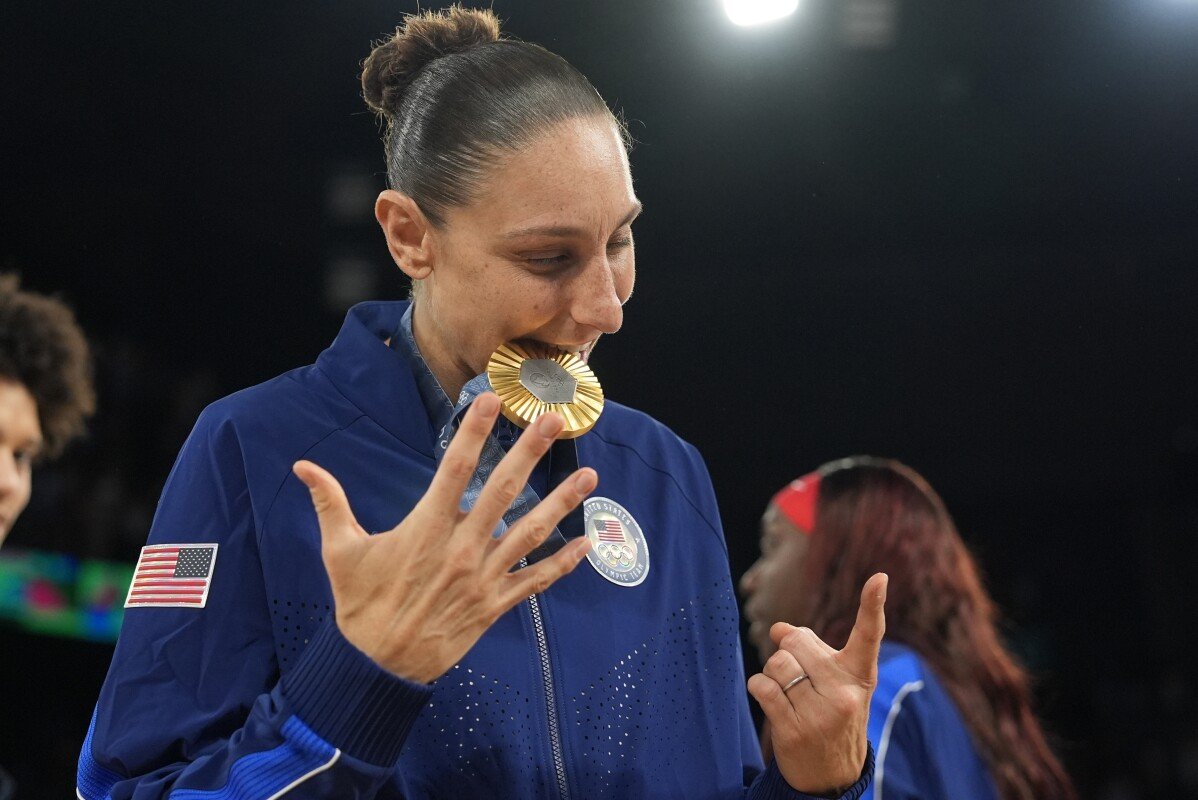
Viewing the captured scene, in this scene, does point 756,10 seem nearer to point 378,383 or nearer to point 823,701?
point 378,383

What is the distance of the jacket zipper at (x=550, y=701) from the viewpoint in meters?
1.23

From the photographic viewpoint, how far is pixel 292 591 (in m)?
1.21

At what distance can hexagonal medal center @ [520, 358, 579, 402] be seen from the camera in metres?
1.32

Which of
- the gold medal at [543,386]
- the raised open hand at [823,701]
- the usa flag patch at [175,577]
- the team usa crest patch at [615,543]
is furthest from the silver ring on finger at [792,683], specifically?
the usa flag patch at [175,577]

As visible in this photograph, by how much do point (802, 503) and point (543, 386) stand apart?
181 centimetres

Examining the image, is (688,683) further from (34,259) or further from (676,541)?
(34,259)

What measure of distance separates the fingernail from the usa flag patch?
0.36 m

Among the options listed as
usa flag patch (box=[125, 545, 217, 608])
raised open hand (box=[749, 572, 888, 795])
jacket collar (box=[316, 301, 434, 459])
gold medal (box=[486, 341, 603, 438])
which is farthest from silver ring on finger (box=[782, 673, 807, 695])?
usa flag patch (box=[125, 545, 217, 608])

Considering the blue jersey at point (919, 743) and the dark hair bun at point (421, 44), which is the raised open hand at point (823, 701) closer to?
the dark hair bun at point (421, 44)

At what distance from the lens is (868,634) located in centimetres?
129

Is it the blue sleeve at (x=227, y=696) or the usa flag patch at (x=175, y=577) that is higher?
the usa flag patch at (x=175, y=577)

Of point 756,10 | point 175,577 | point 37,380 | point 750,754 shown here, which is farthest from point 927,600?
point 175,577

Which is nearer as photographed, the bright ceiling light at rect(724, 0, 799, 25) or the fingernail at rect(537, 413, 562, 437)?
the fingernail at rect(537, 413, 562, 437)

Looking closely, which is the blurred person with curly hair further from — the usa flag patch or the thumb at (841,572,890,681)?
the thumb at (841,572,890,681)
